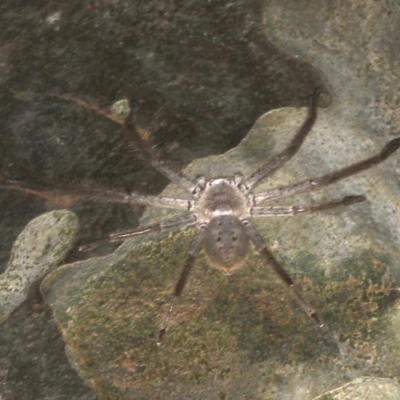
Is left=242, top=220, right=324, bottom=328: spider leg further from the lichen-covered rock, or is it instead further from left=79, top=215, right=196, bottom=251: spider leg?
the lichen-covered rock

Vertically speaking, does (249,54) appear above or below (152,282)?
above

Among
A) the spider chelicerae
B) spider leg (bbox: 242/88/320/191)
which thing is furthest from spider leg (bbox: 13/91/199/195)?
spider leg (bbox: 242/88/320/191)

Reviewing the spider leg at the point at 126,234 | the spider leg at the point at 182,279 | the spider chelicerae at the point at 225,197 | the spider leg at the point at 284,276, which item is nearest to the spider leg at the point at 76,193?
the spider chelicerae at the point at 225,197

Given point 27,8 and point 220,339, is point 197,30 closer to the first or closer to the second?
point 27,8

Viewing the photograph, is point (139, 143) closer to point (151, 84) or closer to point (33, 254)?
point (151, 84)

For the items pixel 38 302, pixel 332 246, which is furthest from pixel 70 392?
pixel 332 246

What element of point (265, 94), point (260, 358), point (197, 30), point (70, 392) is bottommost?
point (70, 392)
